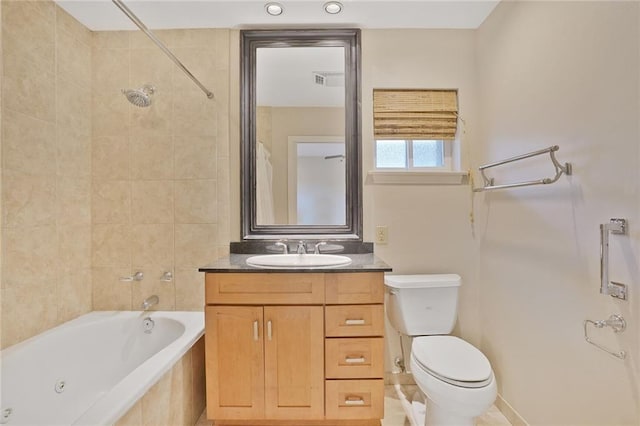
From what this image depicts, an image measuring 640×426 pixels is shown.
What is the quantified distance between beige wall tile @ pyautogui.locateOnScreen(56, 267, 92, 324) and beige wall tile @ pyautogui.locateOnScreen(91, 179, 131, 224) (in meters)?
0.34

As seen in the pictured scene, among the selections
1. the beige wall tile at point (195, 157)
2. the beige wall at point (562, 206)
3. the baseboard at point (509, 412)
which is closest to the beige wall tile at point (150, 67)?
the beige wall tile at point (195, 157)

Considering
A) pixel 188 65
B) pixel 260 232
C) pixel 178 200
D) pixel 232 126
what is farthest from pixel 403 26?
pixel 178 200

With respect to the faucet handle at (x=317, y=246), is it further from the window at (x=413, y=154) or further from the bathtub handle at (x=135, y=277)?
the bathtub handle at (x=135, y=277)

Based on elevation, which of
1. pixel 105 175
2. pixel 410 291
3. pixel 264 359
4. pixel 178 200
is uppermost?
pixel 105 175

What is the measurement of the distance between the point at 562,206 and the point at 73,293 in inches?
102

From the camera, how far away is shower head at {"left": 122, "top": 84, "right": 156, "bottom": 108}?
1.69 m

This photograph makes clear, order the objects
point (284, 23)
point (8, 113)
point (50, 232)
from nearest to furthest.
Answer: point (8, 113) → point (50, 232) → point (284, 23)

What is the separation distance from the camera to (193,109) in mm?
1917

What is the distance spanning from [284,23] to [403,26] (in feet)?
2.49

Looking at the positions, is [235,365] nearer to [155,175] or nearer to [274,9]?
[155,175]

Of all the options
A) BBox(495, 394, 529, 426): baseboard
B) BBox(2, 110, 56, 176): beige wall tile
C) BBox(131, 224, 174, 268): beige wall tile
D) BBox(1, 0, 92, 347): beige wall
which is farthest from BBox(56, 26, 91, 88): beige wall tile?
BBox(495, 394, 529, 426): baseboard

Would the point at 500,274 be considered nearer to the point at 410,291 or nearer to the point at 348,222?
the point at 410,291

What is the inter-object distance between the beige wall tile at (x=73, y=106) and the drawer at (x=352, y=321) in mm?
1807

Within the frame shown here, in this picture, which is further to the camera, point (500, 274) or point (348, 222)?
point (348, 222)
